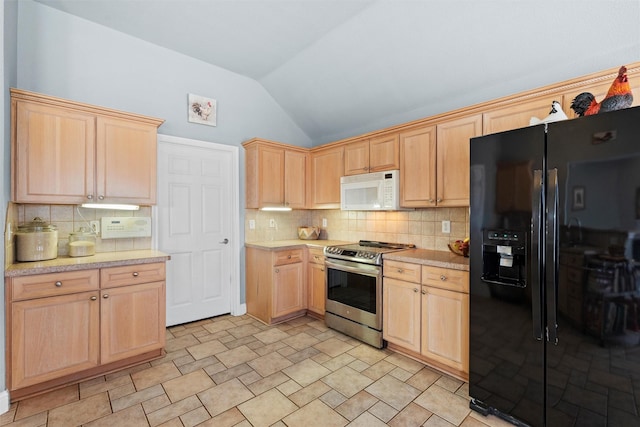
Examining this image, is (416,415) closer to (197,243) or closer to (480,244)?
(480,244)

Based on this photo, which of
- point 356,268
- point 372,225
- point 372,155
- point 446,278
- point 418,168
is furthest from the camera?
point 372,225

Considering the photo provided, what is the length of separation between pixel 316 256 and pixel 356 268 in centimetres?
73

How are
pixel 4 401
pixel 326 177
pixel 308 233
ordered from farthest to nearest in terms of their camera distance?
pixel 308 233, pixel 326 177, pixel 4 401

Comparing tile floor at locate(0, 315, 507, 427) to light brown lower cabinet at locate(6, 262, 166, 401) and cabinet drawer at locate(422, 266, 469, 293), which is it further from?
cabinet drawer at locate(422, 266, 469, 293)

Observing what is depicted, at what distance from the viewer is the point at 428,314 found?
8.30ft

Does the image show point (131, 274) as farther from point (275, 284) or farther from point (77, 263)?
point (275, 284)

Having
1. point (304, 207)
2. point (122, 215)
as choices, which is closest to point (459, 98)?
point (304, 207)

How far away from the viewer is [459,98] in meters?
3.12

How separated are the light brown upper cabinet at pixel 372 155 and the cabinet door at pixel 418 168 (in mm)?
109

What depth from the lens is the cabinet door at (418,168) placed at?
2.87 metres

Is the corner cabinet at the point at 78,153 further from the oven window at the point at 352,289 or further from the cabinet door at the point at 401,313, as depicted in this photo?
the cabinet door at the point at 401,313

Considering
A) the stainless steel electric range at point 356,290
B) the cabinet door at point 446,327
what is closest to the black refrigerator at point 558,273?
the cabinet door at point 446,327

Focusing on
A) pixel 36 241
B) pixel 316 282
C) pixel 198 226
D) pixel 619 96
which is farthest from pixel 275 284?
pixel 619 96

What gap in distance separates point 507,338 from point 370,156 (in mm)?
2211
